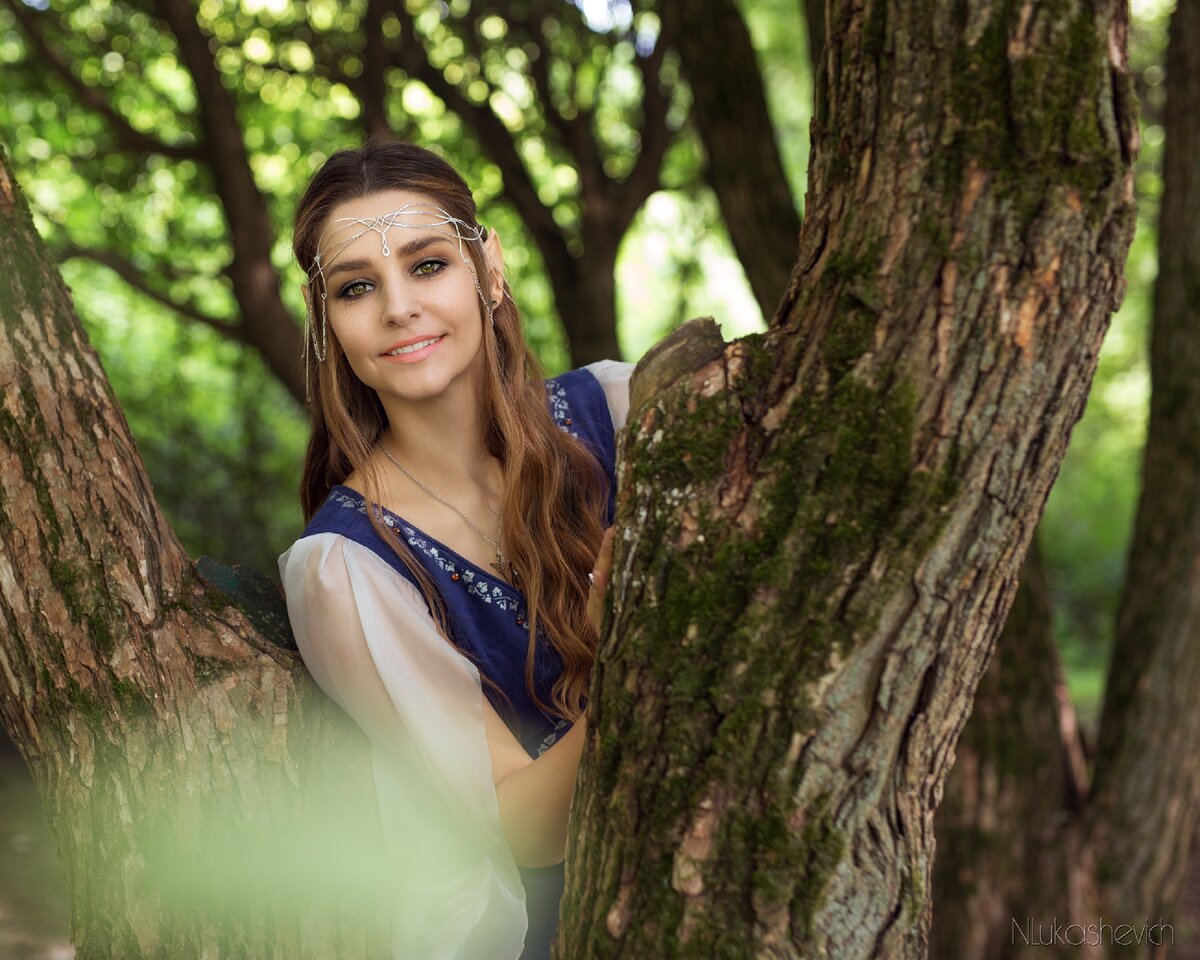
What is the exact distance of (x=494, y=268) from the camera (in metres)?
2.62

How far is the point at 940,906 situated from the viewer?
367cm

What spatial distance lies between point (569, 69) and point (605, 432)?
5209 millimetres

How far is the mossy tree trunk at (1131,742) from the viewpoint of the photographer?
11.5ft

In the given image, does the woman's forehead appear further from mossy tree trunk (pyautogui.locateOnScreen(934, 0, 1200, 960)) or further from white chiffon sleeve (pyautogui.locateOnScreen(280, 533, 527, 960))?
mossy tree trunk (pyautogui.locateOnScreen(934, 0, 1200, 960))

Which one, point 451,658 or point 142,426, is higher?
point 142,426

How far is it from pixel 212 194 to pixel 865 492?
20.8ft

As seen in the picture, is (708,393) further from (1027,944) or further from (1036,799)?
(1027,944)

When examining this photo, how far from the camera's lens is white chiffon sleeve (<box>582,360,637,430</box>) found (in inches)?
110

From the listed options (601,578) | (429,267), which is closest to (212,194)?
(429,267)

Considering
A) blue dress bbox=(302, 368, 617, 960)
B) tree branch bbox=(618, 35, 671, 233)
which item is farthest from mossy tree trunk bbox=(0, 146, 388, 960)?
tree branch bbox=(618, 35, 671, 233)

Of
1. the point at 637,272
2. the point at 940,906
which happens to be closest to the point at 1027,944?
the point at 940,906

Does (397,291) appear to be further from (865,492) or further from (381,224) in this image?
(865,492)

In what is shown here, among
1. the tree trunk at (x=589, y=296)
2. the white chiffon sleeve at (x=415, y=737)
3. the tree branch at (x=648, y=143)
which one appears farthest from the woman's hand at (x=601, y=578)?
the tree branch at (x=648, y=143)

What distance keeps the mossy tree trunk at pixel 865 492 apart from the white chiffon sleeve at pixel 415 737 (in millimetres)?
706
